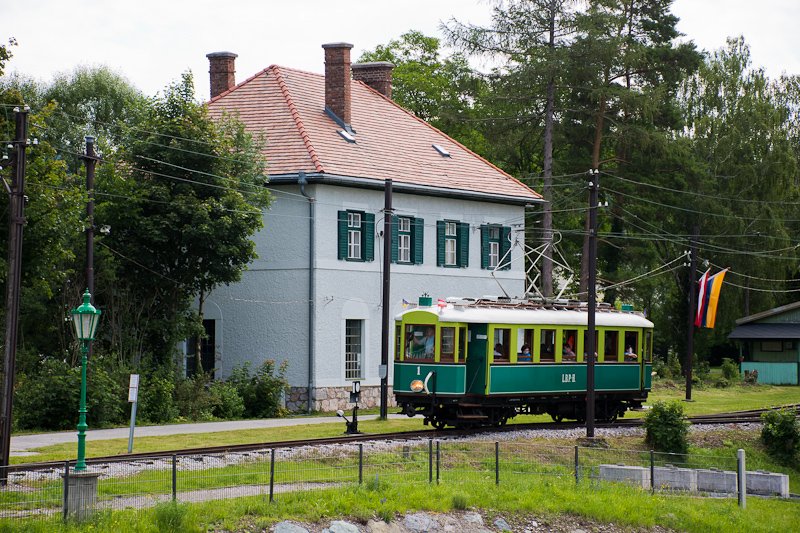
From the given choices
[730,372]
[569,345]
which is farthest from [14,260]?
[730,372]

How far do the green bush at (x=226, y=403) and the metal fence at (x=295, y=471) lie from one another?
966 cm

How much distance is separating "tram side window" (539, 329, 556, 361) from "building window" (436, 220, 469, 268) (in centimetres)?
1097

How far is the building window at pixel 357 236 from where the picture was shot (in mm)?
39188

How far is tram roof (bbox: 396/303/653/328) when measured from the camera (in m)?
29.8

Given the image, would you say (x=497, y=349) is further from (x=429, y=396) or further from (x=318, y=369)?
(x=318, y=369)

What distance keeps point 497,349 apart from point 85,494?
14.4 m

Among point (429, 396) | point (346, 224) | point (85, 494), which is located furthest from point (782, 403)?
point (85, 494)

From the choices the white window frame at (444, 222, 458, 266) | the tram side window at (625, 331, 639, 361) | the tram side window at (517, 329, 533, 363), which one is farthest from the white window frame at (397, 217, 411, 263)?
the tram side window at (517, 329, 533, 363)

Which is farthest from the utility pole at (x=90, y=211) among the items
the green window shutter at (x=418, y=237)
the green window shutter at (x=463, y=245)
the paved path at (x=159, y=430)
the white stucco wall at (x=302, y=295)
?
the green window shutter at (x=463, y=245)

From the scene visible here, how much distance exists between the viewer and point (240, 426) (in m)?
32.2

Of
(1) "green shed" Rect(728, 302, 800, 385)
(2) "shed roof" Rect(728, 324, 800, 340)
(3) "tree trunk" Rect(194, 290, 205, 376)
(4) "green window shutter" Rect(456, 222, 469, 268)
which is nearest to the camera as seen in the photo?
(3) "tree trunk" Rect(194, 290, 205, 376)

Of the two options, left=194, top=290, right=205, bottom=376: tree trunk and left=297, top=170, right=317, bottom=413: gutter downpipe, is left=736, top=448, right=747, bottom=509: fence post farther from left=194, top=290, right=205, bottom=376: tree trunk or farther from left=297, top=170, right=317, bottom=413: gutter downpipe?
left=194, top=290, right=205, bottom=376: tree trunk

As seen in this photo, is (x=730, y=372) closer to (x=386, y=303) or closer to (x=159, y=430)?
(x=386, y=303)

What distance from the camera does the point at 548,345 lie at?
3191 cm
